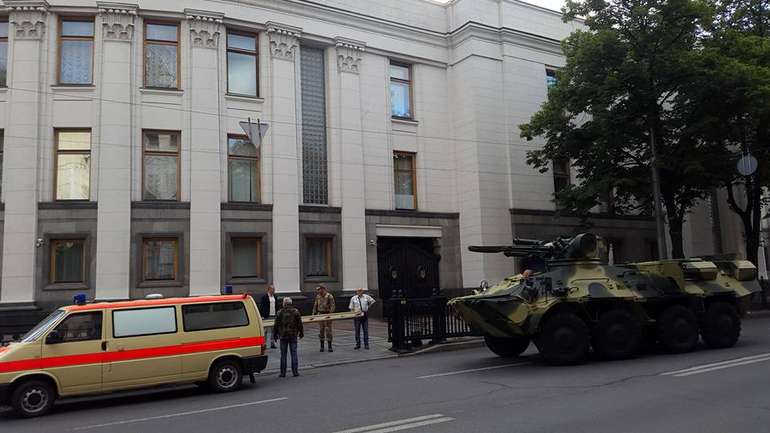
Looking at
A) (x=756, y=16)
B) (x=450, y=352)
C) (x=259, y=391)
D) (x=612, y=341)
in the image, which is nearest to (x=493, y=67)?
(x=756, y=16)

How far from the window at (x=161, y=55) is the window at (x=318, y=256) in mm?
7504

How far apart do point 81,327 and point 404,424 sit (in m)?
6.02

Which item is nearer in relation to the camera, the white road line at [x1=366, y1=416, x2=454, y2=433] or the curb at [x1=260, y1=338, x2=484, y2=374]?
the white road line at [x1=366, y1=416, x2=454, y2=433]

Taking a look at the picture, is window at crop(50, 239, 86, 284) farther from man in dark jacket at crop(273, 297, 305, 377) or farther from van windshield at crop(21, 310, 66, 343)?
van windshield at crop(21, 310, 66, 343)

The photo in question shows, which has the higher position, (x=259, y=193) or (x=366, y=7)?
(x=366, y=7)

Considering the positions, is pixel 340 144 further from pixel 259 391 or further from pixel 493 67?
pixel 259 391

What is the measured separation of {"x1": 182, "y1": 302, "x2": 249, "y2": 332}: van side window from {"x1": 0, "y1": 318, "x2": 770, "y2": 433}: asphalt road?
125 cm

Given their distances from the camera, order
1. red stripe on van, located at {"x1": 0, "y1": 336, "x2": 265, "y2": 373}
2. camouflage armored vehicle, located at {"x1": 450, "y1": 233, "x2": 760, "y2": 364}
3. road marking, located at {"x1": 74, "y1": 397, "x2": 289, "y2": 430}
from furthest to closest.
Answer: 1. camouflage armored vehicle, located at {"x1": 450, "y1": 233, "x2": 760, "y2": 364}
2. red stripe on van, located at {"x1": 0, "y1": 336, "x2": 265, "y2": 373}
3. road marking, located at {"x1": 74, "y1": 397, "x2": 289, "y2": 430}

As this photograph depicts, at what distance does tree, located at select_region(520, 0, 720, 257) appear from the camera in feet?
68.5

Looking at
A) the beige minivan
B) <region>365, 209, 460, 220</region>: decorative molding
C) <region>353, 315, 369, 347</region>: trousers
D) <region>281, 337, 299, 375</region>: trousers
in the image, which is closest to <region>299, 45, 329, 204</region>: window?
<region>365, 209, 460, 220</region>: decorative molding

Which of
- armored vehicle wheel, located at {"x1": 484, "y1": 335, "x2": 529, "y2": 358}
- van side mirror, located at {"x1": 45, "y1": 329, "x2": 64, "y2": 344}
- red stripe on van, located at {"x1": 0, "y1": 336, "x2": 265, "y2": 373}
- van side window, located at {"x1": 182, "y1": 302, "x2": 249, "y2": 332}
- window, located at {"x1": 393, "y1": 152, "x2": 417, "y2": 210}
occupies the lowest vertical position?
armored vehicle wheel, located at {"x1": 484, "y1": 335, "x2": 529, "y2": 358}

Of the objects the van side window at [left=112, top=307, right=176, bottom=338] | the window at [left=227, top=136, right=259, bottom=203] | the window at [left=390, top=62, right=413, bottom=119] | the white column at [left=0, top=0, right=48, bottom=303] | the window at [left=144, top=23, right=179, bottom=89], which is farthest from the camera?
the window at [left=390, top=62, right=413, bottom=119]

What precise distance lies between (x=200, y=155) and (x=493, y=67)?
13.1 meters

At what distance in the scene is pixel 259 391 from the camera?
11.1 meters
